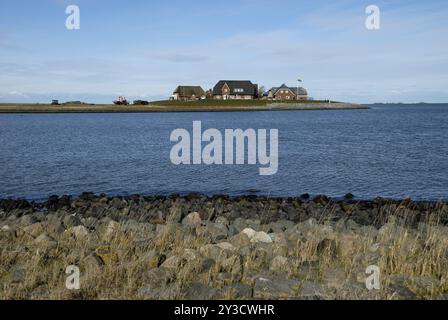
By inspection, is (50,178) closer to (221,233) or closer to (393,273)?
(221,233)

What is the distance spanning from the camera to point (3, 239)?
9867 millimetres

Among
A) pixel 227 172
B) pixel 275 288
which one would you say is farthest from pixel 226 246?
pixel 227 172

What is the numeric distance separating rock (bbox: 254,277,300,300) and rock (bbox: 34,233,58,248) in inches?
172

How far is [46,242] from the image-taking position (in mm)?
9117

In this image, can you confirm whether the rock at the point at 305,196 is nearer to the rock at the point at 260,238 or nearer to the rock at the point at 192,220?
the rock at the point at 192,220

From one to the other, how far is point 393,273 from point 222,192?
51.6ft

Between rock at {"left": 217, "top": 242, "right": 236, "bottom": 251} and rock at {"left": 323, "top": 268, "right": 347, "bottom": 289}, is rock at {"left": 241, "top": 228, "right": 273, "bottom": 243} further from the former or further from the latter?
rock at {"left": 323, "top": 268, "right": 347, "bottom": 289}

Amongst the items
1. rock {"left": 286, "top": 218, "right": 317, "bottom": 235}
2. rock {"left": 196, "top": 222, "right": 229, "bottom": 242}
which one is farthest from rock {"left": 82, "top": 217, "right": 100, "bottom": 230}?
rock {"left": 286, "top": 218, "right": 317, "bottom": 235}

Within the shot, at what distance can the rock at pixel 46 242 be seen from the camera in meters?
8.90

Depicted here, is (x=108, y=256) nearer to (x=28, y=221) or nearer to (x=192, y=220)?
(x=192, y=220)

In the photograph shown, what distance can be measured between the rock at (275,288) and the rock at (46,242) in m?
4.37

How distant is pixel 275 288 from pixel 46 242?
4.96 metres

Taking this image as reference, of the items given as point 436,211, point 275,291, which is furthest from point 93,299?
point 436,211

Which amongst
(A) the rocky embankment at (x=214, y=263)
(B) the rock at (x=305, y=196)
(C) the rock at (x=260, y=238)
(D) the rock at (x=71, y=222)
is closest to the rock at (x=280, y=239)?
(A) the rocky embankment at (x=214, y=263)
